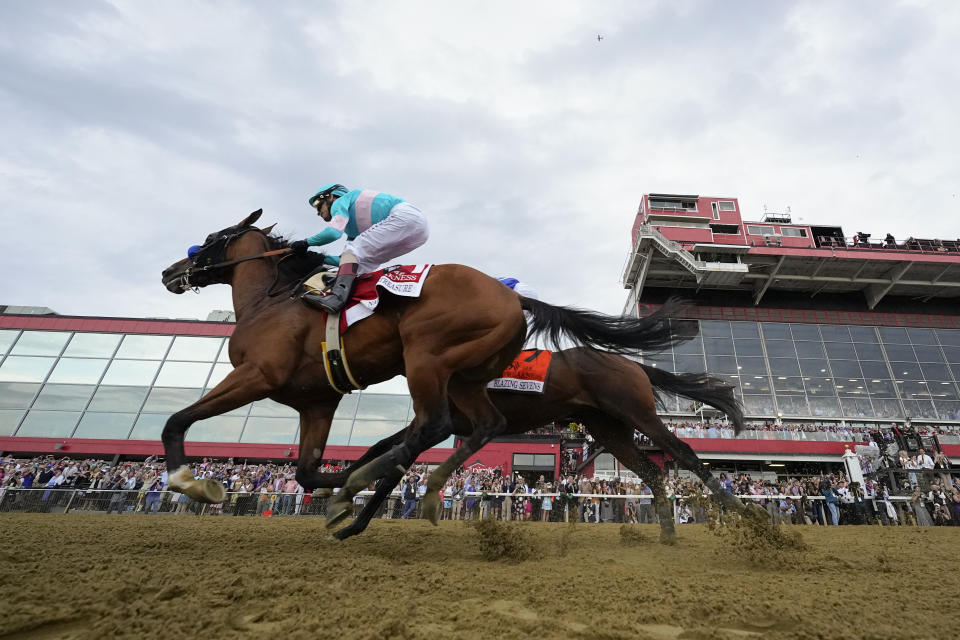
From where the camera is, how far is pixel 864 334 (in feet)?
119

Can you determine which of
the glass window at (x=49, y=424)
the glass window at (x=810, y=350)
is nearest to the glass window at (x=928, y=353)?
the glass window at (x=810, y=350)

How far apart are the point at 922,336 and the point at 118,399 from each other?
5456 centimetres

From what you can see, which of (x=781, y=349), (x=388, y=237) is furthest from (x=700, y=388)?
(x=781, y=349)

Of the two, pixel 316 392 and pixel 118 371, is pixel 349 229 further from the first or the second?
pixel 118 371

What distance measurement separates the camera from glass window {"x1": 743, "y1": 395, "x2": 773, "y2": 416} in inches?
1286

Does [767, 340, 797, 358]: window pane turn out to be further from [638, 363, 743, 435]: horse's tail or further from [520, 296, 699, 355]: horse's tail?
[520, 296, 699, 355]: horse's tail

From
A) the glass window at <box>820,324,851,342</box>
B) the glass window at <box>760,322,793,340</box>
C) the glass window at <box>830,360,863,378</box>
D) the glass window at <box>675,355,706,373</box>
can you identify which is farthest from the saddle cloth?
the glass window at <box>820,324,851,342</box>

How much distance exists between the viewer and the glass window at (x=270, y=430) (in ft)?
78.6

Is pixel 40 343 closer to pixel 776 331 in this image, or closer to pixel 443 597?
pixel 443 597

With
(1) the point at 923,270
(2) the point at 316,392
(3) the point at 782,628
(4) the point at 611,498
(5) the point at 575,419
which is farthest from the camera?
(1) the point at 923,270

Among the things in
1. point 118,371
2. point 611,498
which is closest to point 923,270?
point 611,498

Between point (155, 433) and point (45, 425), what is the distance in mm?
5730

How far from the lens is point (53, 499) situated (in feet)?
33.8

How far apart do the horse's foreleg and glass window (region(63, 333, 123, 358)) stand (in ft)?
92.1
